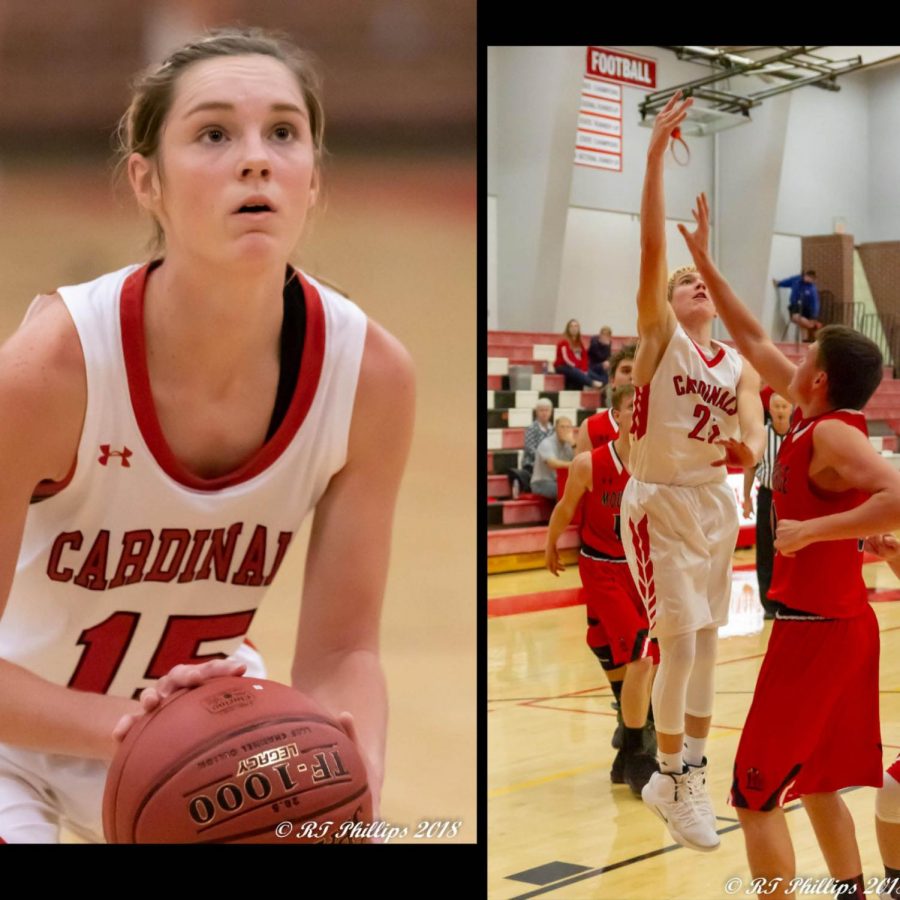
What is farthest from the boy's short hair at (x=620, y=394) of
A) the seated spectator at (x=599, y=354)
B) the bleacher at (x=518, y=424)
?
the seated spectator at (x=599, y=354)

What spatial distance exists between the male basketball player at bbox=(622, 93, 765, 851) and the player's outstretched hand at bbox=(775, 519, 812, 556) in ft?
1.84

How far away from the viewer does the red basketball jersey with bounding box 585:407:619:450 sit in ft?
16.2

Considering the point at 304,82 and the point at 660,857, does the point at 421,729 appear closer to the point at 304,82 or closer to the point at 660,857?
the point at 660,857

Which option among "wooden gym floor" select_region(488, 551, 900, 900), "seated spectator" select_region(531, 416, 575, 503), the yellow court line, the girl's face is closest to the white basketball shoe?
"wooden gym floor" select_region(488, 551, 900, 900)

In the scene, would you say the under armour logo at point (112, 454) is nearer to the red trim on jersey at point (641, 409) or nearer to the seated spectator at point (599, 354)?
the red trim on jersey at point (641, 409)

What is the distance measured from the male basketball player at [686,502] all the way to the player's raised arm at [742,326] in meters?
0.13

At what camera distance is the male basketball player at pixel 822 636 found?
299cm

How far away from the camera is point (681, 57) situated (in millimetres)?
10680

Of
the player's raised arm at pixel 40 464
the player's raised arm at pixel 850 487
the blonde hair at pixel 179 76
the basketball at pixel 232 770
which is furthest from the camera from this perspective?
the blonde hair at pixel 179 76

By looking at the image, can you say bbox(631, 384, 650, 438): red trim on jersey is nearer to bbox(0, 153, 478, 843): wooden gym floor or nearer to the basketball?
bbox(0, 153, 478, 843): wooden gym floor

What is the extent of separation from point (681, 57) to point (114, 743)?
8.97m

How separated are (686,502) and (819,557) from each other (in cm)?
66

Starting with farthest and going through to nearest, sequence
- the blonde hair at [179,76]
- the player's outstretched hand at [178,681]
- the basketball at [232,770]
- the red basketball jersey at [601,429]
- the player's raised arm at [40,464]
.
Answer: the red basketball jersey at [601,429]
the blonde hair at [179,76]
the player's raised arm at [40,464]
the player's outstretched hand at [178,681]
the basketball at [232,770]

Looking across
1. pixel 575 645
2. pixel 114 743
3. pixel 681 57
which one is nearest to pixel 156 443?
pixel 114 743
